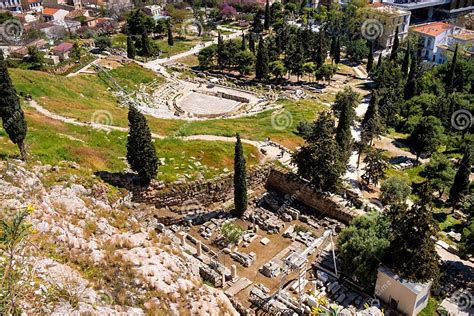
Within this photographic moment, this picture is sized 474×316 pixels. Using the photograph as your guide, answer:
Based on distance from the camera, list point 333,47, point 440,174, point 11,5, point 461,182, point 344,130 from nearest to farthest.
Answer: point 461,182, point 440,174, point 344,130, point 333,47, point 11,5

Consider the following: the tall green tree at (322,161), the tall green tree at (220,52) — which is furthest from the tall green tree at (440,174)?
the tall green tree at (220,52)

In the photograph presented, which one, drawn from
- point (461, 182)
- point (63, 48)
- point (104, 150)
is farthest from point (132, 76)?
point (461, 182)

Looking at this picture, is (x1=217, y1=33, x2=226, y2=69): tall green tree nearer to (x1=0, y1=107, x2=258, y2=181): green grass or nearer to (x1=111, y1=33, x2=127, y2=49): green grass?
(x1=111, y1=33, x2=127, y2=49): green grass

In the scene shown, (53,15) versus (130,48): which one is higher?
(53,15)

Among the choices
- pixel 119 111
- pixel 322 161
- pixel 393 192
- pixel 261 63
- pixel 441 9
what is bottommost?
pixel 393 192

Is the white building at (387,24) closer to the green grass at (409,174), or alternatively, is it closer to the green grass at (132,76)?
the green grass at (132,76)

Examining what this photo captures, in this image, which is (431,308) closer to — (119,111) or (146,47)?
(119,111)

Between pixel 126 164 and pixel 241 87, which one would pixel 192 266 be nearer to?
pixel 126 164
